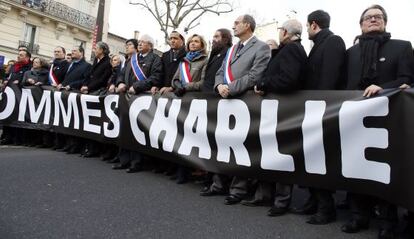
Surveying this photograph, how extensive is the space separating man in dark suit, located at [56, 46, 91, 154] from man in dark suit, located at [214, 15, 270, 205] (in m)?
3.22

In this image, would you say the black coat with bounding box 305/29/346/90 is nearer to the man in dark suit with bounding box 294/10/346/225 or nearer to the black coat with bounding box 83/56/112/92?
the man in dark suit with bounding box 294/10/346/225

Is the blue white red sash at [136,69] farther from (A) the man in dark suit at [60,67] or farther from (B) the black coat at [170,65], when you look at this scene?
(A) the man in dark suit at [60,67]

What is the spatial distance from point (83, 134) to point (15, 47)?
20.9 meters

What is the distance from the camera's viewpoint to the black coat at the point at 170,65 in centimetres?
519

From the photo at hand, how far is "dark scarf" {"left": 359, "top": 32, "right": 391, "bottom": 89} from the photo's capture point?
3158 mm

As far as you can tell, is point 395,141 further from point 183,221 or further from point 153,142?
point 153,142

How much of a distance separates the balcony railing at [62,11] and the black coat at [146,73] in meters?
22.9

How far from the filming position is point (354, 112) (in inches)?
121

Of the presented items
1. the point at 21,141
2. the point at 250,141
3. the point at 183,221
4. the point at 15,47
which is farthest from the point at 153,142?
the point at 15,47

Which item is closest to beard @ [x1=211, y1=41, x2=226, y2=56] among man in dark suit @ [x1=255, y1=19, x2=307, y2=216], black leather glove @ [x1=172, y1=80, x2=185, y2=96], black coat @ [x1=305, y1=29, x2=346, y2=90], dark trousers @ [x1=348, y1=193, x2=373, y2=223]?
black leather glove @ [x1=172, y1=80, x2=185, y2=96]

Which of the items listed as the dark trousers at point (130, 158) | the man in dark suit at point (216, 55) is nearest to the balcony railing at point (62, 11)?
the dark trousers at point (130, 158)

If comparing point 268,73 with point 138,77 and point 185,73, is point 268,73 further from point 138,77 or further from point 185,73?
point 138,77

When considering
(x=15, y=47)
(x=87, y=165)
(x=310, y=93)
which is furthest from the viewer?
(x=15, y=47)

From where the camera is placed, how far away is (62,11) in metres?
28.2
